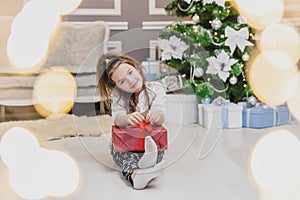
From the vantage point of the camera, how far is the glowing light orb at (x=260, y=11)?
2311 mm

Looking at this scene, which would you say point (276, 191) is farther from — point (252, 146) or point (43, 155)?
point (43, 155)

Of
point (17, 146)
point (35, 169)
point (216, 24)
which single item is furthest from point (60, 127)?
point (216, 24)

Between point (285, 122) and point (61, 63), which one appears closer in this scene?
point (285, 122)

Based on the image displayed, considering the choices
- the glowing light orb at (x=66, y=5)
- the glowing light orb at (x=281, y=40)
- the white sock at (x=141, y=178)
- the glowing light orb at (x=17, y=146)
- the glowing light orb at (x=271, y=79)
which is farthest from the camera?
the glowing light orb at (x=66, y=5)

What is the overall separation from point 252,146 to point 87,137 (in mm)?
722

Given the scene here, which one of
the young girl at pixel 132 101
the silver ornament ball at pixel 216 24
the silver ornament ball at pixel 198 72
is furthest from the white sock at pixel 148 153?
the silver ornament ball at pixel 216 24

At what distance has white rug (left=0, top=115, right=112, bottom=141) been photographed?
2.00m

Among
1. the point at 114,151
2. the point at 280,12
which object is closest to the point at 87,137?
the point at 114,151

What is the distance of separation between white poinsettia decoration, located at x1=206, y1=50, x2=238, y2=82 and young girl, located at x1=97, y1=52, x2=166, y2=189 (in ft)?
2.46

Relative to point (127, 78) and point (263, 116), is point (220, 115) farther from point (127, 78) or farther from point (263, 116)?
point (127, 78)

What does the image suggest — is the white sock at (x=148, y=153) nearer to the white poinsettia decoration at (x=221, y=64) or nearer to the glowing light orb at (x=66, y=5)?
the white poinsettia decoration at (x=221, y=64)

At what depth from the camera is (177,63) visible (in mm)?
2240

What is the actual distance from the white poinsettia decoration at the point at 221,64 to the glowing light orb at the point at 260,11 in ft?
0.88

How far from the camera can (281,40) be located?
2484 mm
